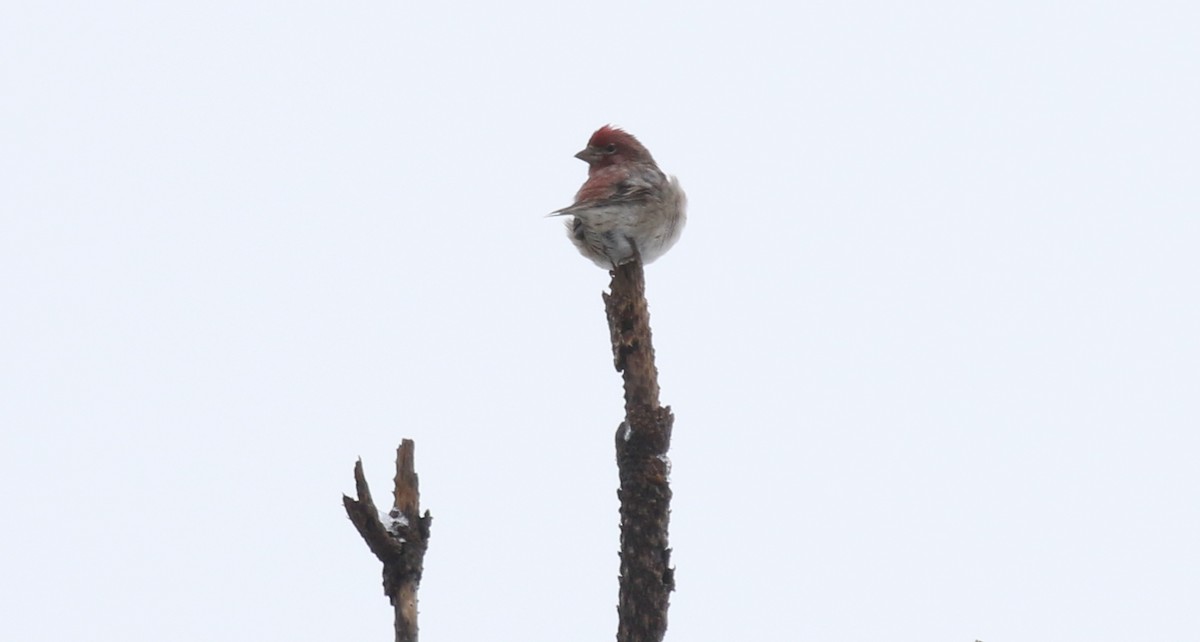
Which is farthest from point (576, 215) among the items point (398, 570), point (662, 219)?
point (398, 570)

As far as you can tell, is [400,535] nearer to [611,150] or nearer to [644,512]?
[644,512]

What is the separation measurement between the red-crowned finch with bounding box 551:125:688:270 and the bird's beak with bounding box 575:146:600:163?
44 cm

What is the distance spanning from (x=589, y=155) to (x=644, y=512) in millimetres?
3982

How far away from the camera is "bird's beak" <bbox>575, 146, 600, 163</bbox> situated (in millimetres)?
9562

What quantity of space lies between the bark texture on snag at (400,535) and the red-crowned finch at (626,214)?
9.30 feet

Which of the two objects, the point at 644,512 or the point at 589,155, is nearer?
the point at 644,512

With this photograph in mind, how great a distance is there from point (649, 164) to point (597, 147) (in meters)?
0.53

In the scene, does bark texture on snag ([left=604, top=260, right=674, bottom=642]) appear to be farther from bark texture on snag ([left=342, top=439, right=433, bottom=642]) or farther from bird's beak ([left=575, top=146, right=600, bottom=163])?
bird's beak ([left=575, top=146, right=600, bottom=163])

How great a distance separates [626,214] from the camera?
8.59 metres

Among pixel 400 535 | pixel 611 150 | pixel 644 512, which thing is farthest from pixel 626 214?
pixel 400 535

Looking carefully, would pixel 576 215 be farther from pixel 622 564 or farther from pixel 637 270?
pixel 622 564

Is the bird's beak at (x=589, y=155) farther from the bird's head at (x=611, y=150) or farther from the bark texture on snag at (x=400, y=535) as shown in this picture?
the bark texture on snag at (x=400, y=535)

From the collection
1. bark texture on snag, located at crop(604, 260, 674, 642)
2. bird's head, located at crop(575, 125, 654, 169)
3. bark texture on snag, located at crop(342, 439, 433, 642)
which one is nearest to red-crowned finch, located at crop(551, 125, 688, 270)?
bird's head, located at crop(575, 125, 654, 169)

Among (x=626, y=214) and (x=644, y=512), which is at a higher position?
(x=626, y=214)
